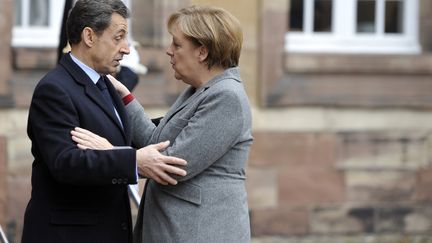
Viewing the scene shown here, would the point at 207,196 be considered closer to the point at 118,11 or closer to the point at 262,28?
the point at 118,11

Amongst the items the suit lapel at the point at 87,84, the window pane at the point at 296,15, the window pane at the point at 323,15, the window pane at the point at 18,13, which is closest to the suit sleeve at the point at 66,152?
the suit lapel at the point at 87,84

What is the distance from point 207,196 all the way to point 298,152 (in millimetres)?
4924

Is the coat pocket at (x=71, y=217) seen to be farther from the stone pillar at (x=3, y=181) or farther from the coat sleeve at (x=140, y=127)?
the stone pillar at (x=3, y=181)

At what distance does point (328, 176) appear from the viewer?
8.96 meters

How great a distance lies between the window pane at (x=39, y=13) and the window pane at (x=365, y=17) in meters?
2.67

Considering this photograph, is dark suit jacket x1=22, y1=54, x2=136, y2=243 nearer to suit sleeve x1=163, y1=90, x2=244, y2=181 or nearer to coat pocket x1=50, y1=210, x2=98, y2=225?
coat pocket x1=50, y1=210, x2=98, y2=225

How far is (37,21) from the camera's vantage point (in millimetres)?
8664

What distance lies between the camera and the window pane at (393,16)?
955 cm

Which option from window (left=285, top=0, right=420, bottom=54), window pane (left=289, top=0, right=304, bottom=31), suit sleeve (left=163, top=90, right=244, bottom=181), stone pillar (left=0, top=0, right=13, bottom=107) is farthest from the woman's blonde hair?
window pane (left=289, top=0, right=304, bottom=31)

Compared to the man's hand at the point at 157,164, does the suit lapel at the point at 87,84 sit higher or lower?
higher

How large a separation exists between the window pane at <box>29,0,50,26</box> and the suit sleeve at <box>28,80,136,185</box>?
487 cm

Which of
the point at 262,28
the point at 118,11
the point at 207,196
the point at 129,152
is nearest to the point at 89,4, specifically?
the point at 118,11

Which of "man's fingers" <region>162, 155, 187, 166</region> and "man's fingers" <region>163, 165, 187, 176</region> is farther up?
"man's fingers" <region>162, 155, 187, 166</region>

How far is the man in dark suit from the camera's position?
151 inches
